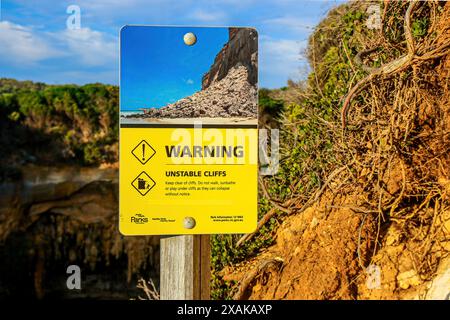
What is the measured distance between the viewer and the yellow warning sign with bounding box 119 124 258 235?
Answer: 87.4 inches

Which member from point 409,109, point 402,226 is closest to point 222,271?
point 402,226

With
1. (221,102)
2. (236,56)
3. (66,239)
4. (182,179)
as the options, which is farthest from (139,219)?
(66,239)

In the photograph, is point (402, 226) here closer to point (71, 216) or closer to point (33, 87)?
point (71, 216)

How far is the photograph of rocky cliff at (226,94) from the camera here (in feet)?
7.42

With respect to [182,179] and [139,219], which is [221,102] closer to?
[182,179]

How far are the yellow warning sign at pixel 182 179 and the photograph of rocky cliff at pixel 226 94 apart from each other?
0.05m

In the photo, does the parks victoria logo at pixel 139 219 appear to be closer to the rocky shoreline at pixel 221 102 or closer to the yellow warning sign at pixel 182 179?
the yellow warning sign at pixel 182 179

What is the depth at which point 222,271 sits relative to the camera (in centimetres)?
503

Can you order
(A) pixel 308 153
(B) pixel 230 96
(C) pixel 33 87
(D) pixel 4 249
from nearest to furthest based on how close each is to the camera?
(B) pixel 230 96 < (A) pixel 308 153 < (D) pixel 4 249 < (C) pixel 33 87

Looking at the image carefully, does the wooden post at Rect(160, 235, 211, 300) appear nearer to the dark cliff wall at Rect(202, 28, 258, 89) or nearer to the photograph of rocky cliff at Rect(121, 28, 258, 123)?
the photograph of rocky cliff at Rect(121, 28, 258, 123)

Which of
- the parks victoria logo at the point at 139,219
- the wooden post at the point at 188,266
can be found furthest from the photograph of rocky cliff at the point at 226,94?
the wooden post at the point at 188,266

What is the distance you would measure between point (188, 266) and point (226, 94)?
76 centimetres

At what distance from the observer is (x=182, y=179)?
2217 millimetres
